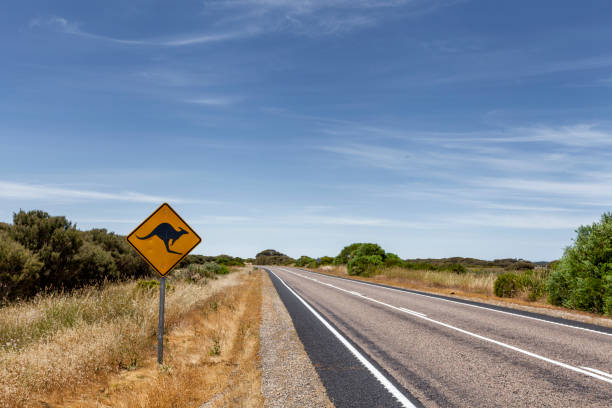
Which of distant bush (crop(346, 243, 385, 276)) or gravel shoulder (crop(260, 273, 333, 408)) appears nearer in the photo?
gravel shoulder (crop(260, 273, 333, 408))

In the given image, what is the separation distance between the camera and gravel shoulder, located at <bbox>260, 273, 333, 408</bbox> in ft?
16.5

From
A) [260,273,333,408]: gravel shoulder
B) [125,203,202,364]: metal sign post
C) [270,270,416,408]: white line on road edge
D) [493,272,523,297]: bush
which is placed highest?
[125,203,202,364]: metal sign post

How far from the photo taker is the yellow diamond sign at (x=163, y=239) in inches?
253

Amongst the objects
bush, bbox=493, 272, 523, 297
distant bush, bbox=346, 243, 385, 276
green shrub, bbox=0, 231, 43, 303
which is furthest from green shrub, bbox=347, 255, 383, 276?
green shrub, bbox=0, 231, 43, 303

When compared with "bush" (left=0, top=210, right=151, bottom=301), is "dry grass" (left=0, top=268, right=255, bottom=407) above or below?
below

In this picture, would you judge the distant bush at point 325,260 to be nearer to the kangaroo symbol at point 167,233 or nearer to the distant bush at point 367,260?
the distant bush at point 367,260

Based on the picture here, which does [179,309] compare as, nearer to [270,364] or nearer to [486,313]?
[270,364]

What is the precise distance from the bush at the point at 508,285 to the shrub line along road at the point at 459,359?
247 inches

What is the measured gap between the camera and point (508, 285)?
18.4 meters

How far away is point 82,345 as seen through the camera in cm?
680

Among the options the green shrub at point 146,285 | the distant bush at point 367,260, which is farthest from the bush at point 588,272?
the distant bush at point 367,260

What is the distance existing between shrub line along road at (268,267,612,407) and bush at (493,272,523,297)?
627cm

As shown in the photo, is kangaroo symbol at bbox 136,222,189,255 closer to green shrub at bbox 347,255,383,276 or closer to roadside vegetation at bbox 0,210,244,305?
roadside vegetation at bbox 0,210,244,305

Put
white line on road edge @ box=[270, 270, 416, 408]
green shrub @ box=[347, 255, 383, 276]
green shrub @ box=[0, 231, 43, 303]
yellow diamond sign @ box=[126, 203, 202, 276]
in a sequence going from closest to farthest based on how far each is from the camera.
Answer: white line on road edge @ box=[270, 270, 416, 408] < yellow diamond sign @ box=[126, 203, 202, 276] < green shrub @ box=[0, 231, 43, 303] < green shrub @ box=[347, 255, 383, 276]
